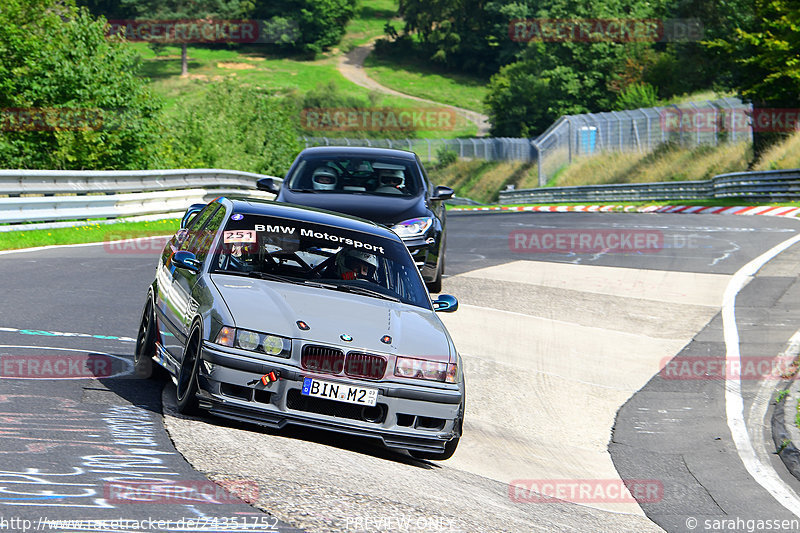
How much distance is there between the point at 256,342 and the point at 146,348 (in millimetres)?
1946

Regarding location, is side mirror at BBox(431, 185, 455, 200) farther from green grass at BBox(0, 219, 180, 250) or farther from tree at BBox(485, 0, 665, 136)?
tree at BBox(485, 0, 665, 136)

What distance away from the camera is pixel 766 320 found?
13180mm

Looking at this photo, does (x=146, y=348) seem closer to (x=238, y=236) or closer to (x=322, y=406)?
(x=238, y=236)

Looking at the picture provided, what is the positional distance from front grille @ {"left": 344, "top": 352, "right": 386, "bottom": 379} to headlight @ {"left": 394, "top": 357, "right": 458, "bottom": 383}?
108 mm

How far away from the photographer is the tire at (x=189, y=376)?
6508 mm

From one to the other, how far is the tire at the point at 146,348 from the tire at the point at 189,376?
3.98ft

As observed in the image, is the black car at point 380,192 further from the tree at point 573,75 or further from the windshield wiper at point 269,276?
the tree at point 573,75

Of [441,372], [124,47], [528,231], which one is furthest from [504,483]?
[124,47]

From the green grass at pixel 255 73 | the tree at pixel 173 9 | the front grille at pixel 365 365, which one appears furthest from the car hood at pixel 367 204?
the tree at pixel 173 9

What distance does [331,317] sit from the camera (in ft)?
22.0

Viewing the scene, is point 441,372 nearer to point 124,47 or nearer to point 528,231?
point 528,231

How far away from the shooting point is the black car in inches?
487

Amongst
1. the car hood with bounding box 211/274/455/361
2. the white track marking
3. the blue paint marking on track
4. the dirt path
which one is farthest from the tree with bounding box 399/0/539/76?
the car hood with bounding box 211/274/455/361

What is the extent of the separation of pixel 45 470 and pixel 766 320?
10130 millimetres
